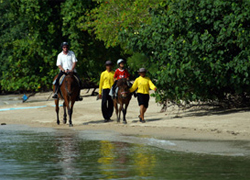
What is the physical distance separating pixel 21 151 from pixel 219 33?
7498mm

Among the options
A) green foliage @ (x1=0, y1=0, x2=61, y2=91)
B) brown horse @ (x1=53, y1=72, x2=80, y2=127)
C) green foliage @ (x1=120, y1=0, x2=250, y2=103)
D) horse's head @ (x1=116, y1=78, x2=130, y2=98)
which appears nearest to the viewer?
green foliage @ (x1=120, y1=0, x2=250, y2=103)

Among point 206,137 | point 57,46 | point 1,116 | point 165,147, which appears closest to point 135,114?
point 1,116

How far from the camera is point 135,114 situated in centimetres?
2167

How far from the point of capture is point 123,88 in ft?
58.3

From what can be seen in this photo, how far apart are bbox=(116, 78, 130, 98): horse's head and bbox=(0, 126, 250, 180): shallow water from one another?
3.65 meters

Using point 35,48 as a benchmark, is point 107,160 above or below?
below

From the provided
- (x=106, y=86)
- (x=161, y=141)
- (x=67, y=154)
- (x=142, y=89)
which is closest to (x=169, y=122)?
(x=142, y=89)

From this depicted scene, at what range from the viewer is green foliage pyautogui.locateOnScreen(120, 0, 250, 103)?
16844mm

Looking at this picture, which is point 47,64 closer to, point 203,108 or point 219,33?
point 203,108

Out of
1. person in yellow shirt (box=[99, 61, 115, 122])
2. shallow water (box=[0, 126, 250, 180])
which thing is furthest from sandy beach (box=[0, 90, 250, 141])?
shallow water (box=[0, 126, 250, 180])

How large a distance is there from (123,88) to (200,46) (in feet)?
8.14

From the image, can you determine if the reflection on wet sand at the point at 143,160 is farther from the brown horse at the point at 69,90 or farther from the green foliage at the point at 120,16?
the green foliage at the point at 120,16

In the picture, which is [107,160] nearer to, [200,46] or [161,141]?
[161,141]

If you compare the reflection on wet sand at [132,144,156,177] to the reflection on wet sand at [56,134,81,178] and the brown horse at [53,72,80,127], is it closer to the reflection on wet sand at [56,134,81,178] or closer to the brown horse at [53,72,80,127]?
the reflection on wet sand at [56,134,81,178]
